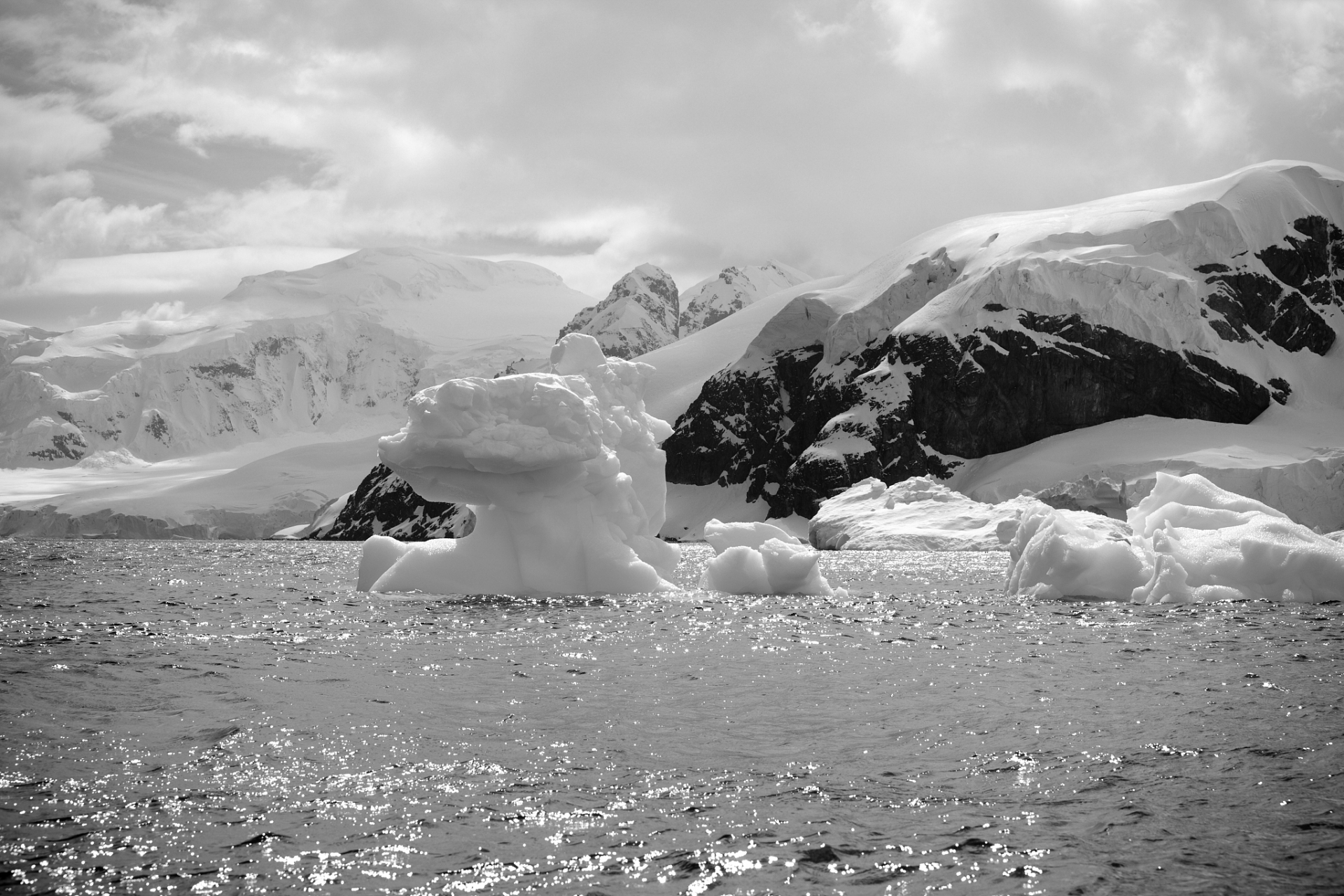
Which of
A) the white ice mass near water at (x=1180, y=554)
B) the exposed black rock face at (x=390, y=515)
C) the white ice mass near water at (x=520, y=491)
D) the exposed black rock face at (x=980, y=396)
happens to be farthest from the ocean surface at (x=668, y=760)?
the exposed black rock face at (x=390, y=515)

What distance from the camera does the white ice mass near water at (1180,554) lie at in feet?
95.4

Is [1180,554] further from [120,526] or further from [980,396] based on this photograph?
[120,526]

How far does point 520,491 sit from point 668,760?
1951cm

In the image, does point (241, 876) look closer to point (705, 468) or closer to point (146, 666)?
point (146, 666)

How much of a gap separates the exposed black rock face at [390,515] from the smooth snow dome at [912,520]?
218ft

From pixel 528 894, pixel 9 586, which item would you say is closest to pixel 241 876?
pixel 528 894

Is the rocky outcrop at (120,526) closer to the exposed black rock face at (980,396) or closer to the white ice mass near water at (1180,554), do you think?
the exposed black rock face at (980,396)

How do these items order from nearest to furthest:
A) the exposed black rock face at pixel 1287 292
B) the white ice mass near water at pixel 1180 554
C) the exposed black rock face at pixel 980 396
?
the white ice mass near water at pixel 1180 554 → the exposed black rock face at pixel 980 396 → the exposed black rock face at pixel 1287 292

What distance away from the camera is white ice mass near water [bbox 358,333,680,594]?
97.9 feet

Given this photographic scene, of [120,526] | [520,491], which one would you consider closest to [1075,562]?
[520,491]

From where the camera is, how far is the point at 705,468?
15012 cm

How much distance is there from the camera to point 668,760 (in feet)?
40.8

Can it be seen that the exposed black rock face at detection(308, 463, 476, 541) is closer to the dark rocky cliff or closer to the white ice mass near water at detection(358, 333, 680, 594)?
the dark rocky cliff

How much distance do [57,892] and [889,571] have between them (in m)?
43.5
